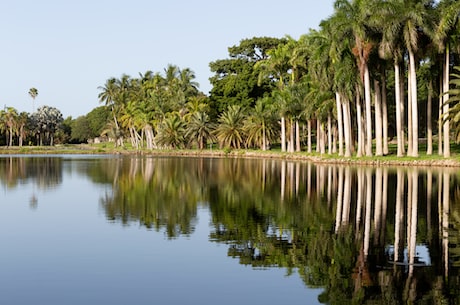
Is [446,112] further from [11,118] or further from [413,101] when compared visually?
[11,118]

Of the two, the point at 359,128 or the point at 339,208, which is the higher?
the point at 359,128

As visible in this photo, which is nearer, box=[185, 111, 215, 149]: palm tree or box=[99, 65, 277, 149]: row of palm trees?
box=[99, 65, 277, 149]: row of palm trees

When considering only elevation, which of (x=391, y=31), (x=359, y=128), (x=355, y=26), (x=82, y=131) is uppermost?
(x=355, y=26)

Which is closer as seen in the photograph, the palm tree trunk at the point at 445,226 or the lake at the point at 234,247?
the lake at the point at 234,247

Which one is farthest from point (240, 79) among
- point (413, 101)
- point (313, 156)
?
point (413, 101)

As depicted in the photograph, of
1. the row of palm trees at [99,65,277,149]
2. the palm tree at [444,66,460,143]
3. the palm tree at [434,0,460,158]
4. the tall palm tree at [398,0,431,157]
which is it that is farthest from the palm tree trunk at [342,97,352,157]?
the row of palm trees at [99,65,277,149]

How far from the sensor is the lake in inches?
503

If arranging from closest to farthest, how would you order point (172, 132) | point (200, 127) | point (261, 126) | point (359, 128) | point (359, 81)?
point (359, 81) → point (359, 128) → point (261, 126) → point (200, 127) → point (172, 132)

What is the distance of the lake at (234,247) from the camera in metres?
12.8

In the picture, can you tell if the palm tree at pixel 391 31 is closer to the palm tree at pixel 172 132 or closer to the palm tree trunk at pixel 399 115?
the palm tree trunk at pixel 399 115

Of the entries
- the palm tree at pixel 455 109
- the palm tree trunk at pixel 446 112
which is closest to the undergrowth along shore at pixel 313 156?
the palm tree trunk at pixel 446 112

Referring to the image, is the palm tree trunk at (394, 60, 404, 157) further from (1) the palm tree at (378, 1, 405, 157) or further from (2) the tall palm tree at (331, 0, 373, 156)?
A: (2) the tall palm tree at (331, 0, 373, 156)

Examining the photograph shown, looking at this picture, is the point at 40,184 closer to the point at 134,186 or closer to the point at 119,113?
the point at 134,186

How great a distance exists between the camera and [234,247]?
17.6 metres
